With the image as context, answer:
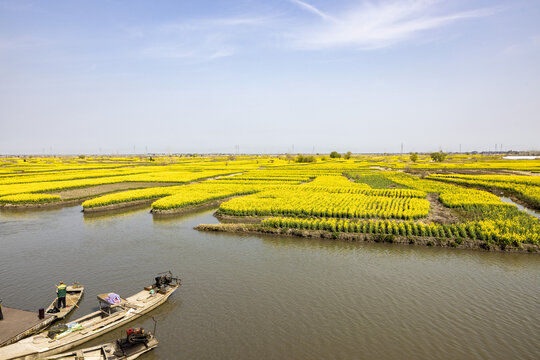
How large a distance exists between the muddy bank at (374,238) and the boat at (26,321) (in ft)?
57.9

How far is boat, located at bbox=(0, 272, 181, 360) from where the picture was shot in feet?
40.2

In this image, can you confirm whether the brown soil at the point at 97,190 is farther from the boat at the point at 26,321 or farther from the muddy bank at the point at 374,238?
the boat at the point at 26,321

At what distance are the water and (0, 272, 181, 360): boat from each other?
67cm

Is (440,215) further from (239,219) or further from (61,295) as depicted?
(61,295)

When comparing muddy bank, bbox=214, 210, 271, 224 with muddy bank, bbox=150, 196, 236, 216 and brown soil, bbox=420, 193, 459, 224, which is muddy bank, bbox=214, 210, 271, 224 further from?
brown soil, bbox=420, 193, 459, 224

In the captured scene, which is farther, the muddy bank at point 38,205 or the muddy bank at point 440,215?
the muddy bank at point 38,205

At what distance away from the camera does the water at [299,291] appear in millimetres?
13828

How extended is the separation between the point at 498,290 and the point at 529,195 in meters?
38.1

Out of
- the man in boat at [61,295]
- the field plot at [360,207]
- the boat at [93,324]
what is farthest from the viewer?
the field plot at [360,207]

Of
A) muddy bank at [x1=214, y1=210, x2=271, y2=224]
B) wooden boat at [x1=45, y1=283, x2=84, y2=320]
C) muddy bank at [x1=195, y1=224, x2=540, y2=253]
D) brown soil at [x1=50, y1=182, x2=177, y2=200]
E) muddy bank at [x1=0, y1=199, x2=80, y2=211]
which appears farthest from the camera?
brown soil at [x1=50, y1=182, x2=177, y2=200]

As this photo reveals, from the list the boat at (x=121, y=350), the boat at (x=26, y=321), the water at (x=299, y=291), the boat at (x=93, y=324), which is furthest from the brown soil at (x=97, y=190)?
the boat at (x=121, y=350)

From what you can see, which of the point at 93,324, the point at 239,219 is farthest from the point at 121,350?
the point at 239,219

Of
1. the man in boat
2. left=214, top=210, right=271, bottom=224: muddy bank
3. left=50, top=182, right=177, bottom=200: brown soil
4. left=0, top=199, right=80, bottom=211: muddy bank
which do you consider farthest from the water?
left=50, top=182, right=177, bottom=200: brown soil

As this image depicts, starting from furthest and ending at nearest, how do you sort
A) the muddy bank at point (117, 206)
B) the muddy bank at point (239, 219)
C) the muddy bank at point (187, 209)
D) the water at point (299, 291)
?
the muddy bank at point (117, 206)
the muddy bank at point (187, 209)
the muddy bank at point (239, 219)
the water at point (299, 291)
